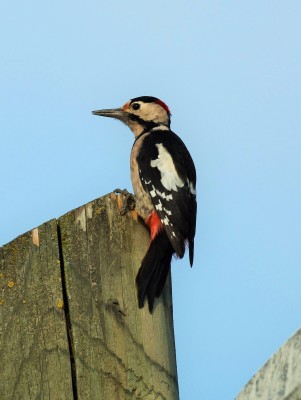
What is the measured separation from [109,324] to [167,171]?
2.30 m

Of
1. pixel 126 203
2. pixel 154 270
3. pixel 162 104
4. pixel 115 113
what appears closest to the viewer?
pixel 154 270

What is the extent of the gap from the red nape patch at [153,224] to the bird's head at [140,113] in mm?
2022

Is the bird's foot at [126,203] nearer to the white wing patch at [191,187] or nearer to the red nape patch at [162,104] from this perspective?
the white wing patch at [191,187]

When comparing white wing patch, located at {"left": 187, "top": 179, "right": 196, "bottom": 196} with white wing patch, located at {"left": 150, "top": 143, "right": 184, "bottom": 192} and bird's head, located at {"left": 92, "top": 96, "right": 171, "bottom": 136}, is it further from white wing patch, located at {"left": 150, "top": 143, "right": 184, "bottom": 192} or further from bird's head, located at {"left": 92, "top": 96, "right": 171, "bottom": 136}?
bird's head, located at {"left": 92, "top": 96, "right": 171, "bottom": 136}

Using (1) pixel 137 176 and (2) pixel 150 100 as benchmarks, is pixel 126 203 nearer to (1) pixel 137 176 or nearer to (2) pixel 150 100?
(1) pixel 137 176

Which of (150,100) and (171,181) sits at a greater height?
(150,100)

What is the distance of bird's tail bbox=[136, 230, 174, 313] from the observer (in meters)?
2.67

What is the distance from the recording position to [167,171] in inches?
189

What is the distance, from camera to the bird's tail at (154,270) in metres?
2.67

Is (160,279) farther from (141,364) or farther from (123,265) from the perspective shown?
(141,364)

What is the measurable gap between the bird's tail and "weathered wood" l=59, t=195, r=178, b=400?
35 millimetres

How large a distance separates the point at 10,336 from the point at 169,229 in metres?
1.65

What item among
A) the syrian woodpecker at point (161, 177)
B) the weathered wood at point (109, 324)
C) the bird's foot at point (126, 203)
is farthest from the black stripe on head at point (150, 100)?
the weathered wood at point (109, 324)

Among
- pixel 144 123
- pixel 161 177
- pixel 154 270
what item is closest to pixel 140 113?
pixel 144 123
